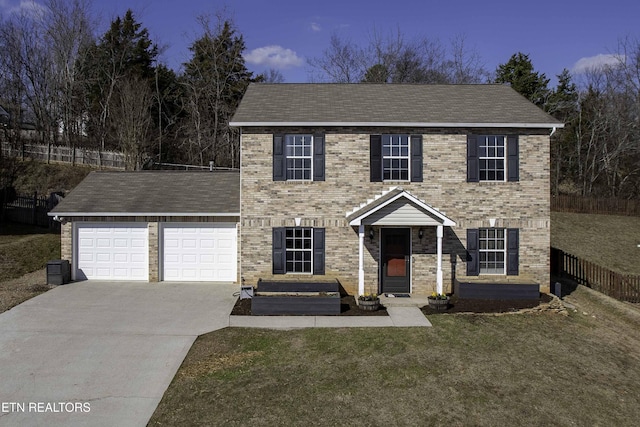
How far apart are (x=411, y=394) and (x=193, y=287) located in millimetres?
10057

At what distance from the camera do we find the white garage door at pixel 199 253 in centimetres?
1661

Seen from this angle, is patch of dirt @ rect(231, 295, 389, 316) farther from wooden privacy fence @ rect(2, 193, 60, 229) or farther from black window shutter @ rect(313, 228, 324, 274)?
wooden privacy fence @ rect(2, 193, 60, 229)

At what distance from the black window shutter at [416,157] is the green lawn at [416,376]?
5.01 meters

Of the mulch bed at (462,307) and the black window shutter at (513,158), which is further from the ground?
the black window shutter at (513,158)

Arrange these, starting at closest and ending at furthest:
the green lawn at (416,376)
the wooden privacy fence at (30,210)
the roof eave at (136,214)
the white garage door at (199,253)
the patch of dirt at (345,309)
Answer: the green lawn at (416,376)
the patch of dirt at (345,309)
the roof eave at (136,214)
the white garage door at (199,253)
the wooden privacy fence at (30,210)

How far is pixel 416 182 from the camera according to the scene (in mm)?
14914

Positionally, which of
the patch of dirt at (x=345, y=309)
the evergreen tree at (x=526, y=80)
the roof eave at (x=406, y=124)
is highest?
the evergreen tree at (x=526, y=80)

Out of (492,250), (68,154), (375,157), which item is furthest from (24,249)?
(492,250)

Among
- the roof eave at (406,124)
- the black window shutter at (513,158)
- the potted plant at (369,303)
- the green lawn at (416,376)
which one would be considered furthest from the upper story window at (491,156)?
the potted plant at (369,303)

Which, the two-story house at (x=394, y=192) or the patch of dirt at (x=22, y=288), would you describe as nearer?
the patch of dirt at (x=22, y=288)

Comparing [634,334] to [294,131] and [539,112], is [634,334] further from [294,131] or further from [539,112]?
[294,131]

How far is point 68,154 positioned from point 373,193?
30.7 meters

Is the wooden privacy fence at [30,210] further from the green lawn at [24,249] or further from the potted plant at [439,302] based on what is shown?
the potted plant at [439,302]

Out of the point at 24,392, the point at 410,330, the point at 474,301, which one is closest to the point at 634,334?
the point at 474,301
